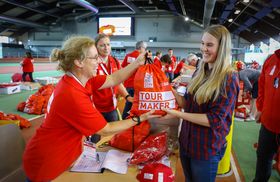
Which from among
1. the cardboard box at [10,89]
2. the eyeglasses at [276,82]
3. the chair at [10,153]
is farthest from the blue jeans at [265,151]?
the cardboard box at [10,89]

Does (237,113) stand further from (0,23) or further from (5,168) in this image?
(0,23)

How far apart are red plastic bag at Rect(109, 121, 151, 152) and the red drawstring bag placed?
0.20 metres

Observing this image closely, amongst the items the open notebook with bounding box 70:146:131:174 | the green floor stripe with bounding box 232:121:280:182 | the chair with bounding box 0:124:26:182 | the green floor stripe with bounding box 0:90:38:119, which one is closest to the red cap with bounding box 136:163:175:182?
the open notebook with bounding box 70:146:131:174

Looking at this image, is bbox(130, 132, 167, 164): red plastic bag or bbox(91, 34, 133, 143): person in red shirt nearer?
bbox(130, 132, 167, 164): red plastic bag

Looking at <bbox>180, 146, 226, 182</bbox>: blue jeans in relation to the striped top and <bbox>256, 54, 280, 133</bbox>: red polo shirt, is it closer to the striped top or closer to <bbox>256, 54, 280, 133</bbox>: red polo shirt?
the striped top

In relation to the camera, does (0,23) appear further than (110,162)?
Yes

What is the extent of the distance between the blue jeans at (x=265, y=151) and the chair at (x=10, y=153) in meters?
2.13

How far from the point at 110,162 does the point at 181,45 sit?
71.1 ft

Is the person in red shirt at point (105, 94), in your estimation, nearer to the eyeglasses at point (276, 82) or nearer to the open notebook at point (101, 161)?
the open notebook at point (101, 161)

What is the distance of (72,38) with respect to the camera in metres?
1.43

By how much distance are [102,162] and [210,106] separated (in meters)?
0.77

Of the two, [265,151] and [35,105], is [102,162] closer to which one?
[265,151]

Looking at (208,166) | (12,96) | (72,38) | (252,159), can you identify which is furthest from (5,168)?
(12,96)

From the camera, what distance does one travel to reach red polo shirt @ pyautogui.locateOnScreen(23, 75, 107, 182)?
48.8 inches
